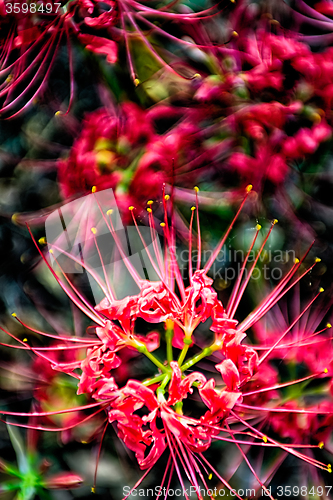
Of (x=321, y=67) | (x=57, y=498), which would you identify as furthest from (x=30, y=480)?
(x=321, y=67)

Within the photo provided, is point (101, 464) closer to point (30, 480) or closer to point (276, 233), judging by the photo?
point (30, 480)

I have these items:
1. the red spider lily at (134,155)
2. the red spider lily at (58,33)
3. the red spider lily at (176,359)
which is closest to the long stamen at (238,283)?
the red spider lily at (176,359)

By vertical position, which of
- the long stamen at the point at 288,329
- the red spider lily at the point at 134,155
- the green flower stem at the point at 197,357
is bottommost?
the long stamen at the point at 288,329

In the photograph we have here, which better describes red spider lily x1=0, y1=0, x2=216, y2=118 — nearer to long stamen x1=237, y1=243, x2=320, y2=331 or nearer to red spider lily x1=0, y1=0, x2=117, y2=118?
red spider lily x1=0, y1=0, x2=117, y2=118

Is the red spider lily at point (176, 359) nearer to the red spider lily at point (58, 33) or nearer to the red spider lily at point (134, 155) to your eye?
the red spider lily at point (134, 155)

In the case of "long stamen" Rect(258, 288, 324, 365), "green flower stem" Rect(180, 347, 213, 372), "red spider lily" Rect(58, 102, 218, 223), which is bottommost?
"long stamen" Rect(258, 288, 324, 365)

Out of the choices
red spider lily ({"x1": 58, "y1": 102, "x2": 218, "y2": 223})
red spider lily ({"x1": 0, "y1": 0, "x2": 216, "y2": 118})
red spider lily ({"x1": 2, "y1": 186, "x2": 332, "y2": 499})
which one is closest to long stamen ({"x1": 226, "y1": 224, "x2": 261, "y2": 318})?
red spider lily ({"x1": 2, "y1": 186, "x2": 332, "y2": 499})
